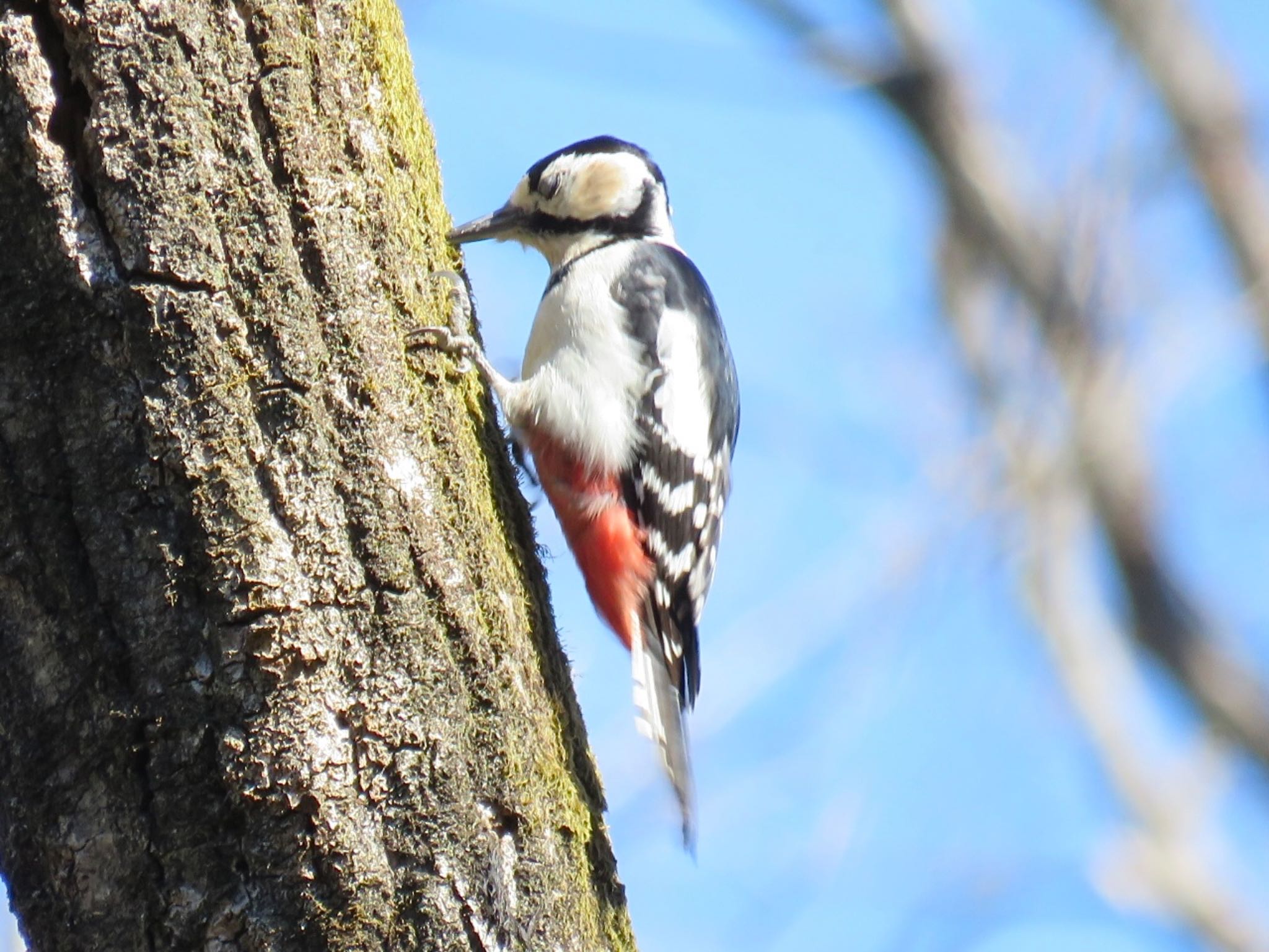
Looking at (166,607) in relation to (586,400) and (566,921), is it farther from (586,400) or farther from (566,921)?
(586,400)

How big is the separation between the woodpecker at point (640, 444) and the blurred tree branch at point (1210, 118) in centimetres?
280

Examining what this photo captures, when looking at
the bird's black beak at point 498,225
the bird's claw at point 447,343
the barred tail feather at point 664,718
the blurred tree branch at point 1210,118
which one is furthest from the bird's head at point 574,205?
the blurred tree branch at point 1210,118

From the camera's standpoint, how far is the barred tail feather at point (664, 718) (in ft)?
10.3

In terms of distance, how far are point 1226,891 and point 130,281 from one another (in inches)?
234

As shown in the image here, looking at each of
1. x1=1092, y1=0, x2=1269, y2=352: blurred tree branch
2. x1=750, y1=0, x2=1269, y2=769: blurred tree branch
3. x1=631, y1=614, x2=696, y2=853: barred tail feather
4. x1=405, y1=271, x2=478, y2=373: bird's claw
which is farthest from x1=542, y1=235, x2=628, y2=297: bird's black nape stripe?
x1=1092, y1=0, x2=1269, y2=352: blurred tree branch

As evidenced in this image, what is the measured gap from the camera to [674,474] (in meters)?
3.53

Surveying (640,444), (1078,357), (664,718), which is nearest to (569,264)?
(640,444)

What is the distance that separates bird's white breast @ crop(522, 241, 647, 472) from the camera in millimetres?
3330

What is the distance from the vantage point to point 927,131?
19.6 ft

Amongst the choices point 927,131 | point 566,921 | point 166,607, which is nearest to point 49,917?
point 166,607

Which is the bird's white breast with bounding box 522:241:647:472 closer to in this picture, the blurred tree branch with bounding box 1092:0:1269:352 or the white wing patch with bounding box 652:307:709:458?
the white wing patch with bounding box 652:307:709:458

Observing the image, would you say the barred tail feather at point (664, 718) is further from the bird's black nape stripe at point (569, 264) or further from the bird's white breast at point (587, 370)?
the bird's black nape stripe at point (569, 264)

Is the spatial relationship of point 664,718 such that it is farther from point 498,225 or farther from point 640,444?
point 498,225

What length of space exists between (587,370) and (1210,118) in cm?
364
